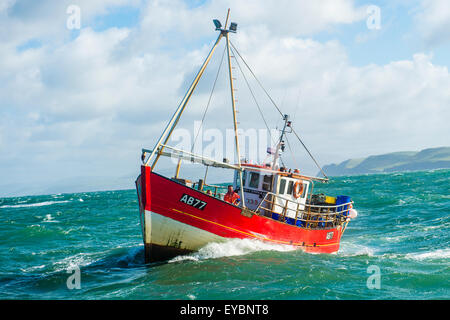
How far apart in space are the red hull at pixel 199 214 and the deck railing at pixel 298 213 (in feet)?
2.62

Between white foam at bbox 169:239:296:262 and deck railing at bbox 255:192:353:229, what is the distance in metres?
1.43

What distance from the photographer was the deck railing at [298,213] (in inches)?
635

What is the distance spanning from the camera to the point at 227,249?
14.3 meters

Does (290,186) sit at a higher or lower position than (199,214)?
higher

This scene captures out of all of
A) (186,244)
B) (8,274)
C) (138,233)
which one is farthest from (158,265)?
(138,233)

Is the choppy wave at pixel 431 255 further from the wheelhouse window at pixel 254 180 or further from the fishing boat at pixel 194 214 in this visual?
the wheelhouse window at pixel 254 180

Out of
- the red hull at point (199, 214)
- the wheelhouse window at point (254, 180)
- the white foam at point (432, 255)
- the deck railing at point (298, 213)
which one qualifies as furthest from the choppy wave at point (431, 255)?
the wheelhouse window at point (254, 180)

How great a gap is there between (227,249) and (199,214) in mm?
1986

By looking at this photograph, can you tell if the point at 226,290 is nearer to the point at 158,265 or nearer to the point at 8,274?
the point at 158,265

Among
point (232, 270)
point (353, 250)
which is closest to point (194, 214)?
point (232, 270)

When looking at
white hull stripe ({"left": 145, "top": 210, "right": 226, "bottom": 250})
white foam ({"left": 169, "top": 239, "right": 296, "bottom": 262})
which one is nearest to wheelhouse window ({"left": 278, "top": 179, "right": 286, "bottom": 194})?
white foam ({"left": 169, "top": 239, "right": 296, "bottom": 262})

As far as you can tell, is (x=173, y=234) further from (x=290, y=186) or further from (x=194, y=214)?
(x=290, y=186)

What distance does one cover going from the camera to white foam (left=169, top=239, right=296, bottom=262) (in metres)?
14.0
